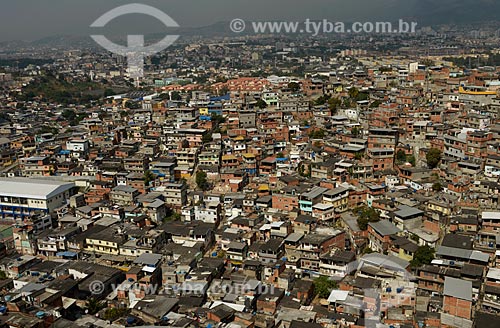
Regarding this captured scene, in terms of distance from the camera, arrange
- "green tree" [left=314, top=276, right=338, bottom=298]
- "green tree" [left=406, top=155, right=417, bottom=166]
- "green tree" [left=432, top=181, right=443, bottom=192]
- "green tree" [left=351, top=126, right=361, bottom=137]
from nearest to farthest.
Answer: "green tree" [left=314, top=276, right=338, bottom=298] → "green tree" [left=432, top=181, right=443, bottom=192] → "green tree" [left=406, top=155, right=417, bottom=166] → "green tree" [left=351, top=126, right=361, bottom=137]

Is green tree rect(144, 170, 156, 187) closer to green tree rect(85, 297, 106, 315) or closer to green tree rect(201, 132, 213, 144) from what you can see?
green tree rect(201, 132, 213, 144)

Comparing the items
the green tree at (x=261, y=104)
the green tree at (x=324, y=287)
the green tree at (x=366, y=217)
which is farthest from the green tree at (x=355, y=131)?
the green tree at (x=324, y=287)

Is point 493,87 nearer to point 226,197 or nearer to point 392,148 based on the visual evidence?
point 392,148

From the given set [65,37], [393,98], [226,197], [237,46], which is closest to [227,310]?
[226,197]
